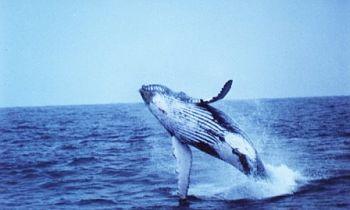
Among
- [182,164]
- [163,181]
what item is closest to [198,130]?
[182,164]

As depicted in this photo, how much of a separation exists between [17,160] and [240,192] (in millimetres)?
10222

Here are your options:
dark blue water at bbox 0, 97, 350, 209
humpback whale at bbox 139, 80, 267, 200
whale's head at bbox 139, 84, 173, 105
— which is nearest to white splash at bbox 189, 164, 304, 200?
dark blue water at bbox 0, 97, 350, 209

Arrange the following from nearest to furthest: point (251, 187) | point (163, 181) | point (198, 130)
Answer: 1. point (198, 130)
2. point (251, 187)
3. point (163, 181)


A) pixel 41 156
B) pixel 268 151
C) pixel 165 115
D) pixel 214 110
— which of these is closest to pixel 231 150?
pixel 214 110

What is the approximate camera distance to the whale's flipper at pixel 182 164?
32.6 feet

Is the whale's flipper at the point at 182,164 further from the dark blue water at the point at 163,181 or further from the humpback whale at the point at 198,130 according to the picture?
the dark blue water at the point at 163,181

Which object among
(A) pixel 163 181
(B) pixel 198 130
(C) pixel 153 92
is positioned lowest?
(A) pixel 163 181

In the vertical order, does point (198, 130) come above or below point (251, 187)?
above

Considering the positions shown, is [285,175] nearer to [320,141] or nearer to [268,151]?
[268,151]

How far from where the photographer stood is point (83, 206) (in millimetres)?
10570

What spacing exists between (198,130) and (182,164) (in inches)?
30.7

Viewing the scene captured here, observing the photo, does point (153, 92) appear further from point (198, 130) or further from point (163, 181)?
point (163, 181)

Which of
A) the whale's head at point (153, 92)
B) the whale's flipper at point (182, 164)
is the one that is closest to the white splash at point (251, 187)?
the whale's flipper at point (182, 164)

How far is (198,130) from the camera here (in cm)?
974
